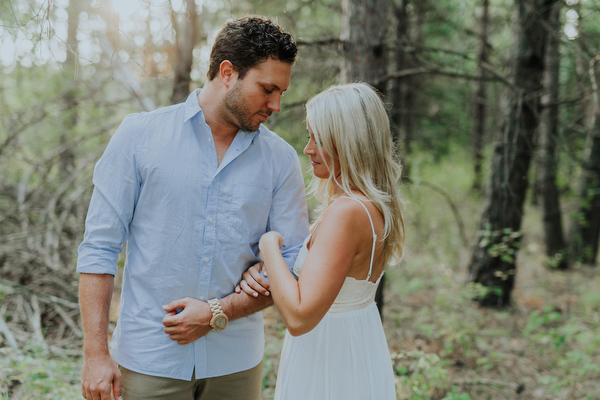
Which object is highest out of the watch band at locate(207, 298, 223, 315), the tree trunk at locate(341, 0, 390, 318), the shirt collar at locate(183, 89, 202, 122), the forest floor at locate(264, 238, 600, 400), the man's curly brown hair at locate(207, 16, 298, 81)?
the tree trunk at locate(341, 0, 390, 318)

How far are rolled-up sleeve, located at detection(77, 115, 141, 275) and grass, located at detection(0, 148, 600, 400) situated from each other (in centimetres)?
152

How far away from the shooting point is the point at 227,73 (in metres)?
2.06

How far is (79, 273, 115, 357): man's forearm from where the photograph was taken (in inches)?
71.0

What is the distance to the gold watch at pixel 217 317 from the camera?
1928mm

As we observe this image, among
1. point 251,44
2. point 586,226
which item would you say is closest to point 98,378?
point 251,44

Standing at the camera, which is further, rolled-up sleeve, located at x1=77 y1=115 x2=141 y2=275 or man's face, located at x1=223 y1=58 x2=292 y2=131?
A: man's face, located at x1=223 y1=58 x2=292 y2=131

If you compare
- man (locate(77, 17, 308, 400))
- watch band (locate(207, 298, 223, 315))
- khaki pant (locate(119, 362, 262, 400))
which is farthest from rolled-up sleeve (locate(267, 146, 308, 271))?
khaki pant (locate(119, 362, 262, 400))

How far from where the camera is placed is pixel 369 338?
2146mm

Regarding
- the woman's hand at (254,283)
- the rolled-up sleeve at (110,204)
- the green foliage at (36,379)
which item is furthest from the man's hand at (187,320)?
the green foliage at (36,379)

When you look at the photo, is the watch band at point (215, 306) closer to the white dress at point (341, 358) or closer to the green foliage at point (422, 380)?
the white dress at point (341, 358)

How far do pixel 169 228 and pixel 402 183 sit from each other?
2.65m

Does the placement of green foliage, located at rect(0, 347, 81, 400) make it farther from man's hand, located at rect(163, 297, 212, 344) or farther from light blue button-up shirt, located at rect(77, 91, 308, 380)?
man's hand, located at rect(163, 297, 212, 344)

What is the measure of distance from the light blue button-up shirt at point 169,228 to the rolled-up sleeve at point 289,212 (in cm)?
12

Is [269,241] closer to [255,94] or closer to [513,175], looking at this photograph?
[255,94]
